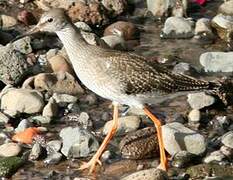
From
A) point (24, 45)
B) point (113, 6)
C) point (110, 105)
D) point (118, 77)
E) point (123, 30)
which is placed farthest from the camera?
point (113, 6)

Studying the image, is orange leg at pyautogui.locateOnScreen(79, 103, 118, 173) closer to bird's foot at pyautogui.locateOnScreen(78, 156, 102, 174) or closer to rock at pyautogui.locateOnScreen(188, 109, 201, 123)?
bird's foot at pyautogui.locateOnScreen(78, 156, 102, 174)

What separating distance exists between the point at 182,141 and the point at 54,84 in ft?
9.36

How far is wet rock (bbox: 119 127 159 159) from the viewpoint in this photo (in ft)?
35.5

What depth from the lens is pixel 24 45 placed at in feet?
46.9

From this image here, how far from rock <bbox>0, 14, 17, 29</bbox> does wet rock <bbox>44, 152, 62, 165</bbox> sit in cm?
500

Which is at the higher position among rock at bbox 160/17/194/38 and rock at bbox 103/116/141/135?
rock at bbox 160/17/194/38

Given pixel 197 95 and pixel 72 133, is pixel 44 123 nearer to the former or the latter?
pixel 72 133

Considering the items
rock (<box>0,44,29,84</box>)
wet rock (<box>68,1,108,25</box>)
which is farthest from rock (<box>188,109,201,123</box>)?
wet rock (<box>68,1,108,25</box>)

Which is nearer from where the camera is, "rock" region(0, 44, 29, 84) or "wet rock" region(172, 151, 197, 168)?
"wet rock" region(172, 151, 197, 168)

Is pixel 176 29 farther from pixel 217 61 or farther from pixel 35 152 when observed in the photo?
pixel 35 152

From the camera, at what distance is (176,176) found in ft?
34.2

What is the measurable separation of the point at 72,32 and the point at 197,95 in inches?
101

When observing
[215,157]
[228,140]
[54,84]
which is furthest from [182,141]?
[54,84]

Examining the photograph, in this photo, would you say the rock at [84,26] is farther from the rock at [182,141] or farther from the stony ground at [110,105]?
the rock at [182,141]
